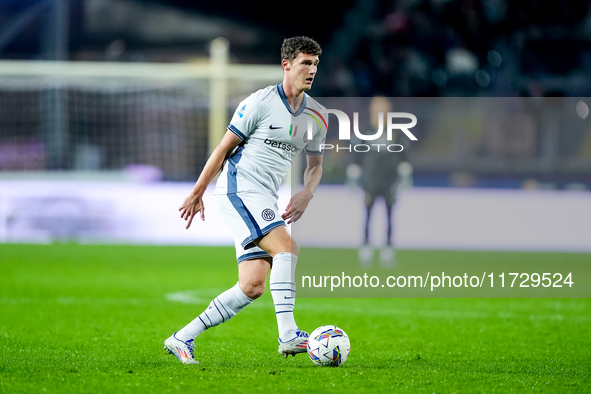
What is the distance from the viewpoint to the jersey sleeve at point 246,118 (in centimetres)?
429

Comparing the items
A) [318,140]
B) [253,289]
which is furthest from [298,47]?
[253,289]

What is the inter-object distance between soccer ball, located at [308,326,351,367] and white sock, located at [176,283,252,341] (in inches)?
17.1

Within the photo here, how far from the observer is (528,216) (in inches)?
476

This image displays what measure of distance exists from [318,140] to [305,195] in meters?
0.34

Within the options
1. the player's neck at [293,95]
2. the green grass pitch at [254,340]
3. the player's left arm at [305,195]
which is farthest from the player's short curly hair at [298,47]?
the green grass pitch at [254,340]

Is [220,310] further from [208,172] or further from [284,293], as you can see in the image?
[208,172]

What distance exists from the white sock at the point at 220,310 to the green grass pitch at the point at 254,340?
20cm

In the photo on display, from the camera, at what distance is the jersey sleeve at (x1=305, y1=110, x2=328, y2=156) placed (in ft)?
14.9

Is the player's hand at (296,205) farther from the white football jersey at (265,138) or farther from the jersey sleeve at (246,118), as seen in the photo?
the jersey sleeve at (246,118)

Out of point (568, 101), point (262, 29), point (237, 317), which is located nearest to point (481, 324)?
point (237, 317)

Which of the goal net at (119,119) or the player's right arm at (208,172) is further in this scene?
the goal net at (119,119)

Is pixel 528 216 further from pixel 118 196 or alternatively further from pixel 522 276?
pixel 118 196

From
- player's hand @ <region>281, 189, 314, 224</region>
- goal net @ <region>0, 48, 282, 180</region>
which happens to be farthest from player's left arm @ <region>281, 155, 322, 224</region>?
goal net @ <region>0, 48, 282, 180</region>

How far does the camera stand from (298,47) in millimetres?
4250
